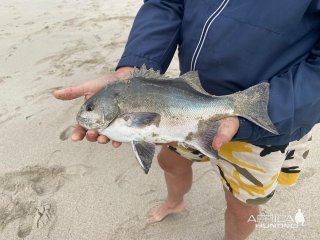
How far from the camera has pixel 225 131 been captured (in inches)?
65.0

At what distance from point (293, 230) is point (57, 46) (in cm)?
408

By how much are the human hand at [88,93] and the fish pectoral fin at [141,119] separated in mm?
144

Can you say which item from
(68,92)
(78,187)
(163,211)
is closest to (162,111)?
(68,92)

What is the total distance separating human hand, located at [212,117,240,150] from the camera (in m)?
1.59

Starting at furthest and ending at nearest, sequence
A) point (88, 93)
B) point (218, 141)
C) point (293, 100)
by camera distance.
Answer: point (88, 93), point (293, 100), point (218, 141)

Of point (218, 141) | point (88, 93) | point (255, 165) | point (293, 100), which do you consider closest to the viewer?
point (218, 141)

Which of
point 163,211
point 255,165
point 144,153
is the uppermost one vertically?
point 144,153

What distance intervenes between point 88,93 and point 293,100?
3.21 ft

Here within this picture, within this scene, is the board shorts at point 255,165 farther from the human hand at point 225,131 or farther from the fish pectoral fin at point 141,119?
the fish pectoral fin at point 141,119

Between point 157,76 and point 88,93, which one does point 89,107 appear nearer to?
point 88,93

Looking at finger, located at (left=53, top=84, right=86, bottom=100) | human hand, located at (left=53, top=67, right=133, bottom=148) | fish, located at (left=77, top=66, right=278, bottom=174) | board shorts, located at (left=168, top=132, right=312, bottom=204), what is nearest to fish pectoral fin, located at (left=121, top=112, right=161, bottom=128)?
fish, located at (left=77, top=66, right=278, bottom=174)

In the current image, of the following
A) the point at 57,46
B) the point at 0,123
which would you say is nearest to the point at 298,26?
the point at 0,123

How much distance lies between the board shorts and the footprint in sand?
46.4 inches

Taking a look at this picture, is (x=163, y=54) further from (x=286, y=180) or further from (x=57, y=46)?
(x=57, y=46)
